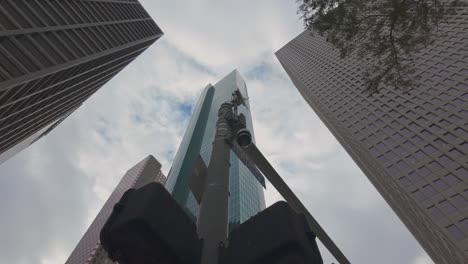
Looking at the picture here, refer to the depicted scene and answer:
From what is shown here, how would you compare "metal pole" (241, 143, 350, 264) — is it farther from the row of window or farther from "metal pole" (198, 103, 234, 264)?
the row of window

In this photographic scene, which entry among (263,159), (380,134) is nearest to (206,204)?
(263,159)

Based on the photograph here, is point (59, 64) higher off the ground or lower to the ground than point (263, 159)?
higher

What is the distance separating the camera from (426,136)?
50781 millimetres

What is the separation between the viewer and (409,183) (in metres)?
47.2

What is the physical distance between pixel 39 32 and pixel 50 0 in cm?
762

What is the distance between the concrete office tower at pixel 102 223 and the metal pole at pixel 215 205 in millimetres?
98797

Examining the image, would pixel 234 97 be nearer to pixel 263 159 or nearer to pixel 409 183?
pixel 263 159

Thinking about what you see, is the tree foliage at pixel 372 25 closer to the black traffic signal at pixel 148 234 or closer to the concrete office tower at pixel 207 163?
the black traffic signal at pixel 148 234

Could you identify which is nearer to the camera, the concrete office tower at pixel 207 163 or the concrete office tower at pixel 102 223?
the concrete office tower at pixel 207 163

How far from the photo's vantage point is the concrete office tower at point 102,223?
11303cm

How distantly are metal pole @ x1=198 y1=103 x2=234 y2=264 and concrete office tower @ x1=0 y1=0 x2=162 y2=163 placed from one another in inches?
1609

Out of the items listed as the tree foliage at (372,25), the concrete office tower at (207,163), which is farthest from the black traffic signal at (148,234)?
the concrete office tower at (207,163)

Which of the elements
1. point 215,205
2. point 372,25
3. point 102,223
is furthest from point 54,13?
point 102,223

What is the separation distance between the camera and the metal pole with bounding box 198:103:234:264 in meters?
2.58
